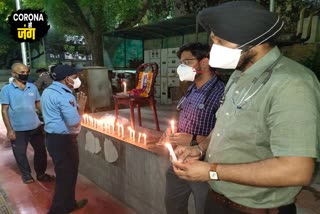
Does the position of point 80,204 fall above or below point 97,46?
below

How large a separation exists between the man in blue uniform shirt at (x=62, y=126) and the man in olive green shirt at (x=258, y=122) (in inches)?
96.8

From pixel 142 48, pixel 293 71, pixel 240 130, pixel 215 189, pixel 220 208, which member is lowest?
pixel 220 208

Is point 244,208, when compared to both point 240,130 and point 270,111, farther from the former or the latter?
point 270,111

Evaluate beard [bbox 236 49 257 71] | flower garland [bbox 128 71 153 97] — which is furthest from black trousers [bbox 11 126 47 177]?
beard [bbox 236 49 257 71]

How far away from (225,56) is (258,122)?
0.40 m

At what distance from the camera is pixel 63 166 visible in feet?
11.7

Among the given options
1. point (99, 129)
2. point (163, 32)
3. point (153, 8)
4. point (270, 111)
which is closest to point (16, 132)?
point (99, 129)

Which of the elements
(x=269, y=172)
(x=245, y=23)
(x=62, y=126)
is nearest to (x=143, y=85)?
(x=62, y=126)

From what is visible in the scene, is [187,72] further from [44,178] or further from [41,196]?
[44,178]

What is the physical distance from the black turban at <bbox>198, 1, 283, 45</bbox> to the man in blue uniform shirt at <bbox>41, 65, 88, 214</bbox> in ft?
8.64

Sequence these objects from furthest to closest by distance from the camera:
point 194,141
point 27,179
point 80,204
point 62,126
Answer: point 27,179, point 80,204, point 62,126, point 194,141

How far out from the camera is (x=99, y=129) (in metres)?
4.58

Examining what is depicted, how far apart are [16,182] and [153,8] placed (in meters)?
12.7

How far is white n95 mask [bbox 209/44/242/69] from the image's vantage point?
1347 millimetres
